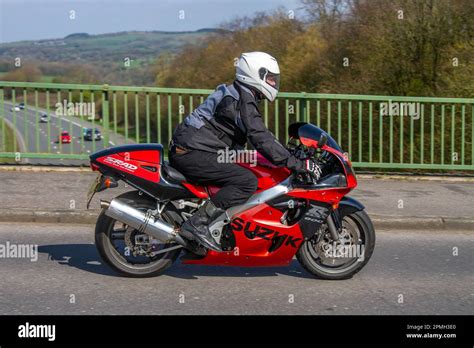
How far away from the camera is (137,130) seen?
1330cm

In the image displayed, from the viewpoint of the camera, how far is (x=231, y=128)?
6.67 metres

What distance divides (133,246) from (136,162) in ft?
2.35

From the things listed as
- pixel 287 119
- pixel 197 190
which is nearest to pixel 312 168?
pixel 197 190

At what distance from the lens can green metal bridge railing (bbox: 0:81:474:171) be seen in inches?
500

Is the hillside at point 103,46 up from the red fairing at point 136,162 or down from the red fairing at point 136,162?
up

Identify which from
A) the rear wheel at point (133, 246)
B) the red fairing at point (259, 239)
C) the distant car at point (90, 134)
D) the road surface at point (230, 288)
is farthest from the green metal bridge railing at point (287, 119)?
the red fairing at point (259, 239)

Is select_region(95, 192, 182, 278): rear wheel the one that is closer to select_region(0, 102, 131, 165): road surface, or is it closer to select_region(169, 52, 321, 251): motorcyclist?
select_region(169, 52, 321, 251): motorcyclist

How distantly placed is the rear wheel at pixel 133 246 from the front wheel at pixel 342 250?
1.14 meters

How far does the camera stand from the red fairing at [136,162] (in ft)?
21.9

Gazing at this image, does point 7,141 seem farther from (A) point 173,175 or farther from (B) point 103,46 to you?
(B) point 103,46

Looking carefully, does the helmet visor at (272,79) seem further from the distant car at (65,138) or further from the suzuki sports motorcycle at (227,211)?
the distant car at (65,138)

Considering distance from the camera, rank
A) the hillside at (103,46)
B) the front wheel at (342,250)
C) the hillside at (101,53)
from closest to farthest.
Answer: the front wheel at (342,250)
the hillside at (101,53)
the hillside at (103,46)
